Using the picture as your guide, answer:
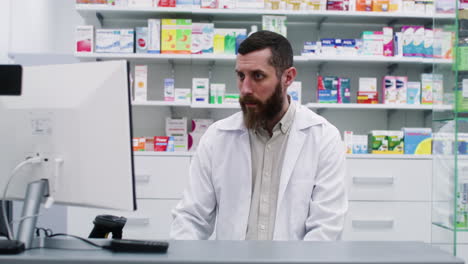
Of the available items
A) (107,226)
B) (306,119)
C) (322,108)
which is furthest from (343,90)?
(107,226)

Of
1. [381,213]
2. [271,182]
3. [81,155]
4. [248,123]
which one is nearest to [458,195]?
[271,182]

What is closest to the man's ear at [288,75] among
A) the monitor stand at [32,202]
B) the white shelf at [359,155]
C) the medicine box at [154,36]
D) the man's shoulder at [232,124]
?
the man's shoulder at [232,124]

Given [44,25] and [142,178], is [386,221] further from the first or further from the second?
[44,25]

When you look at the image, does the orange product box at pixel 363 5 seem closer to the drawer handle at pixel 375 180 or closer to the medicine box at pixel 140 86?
the drawer handle at pixel 375 180

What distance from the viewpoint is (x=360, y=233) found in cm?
343

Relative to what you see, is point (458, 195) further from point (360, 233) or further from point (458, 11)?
point (360, 233)

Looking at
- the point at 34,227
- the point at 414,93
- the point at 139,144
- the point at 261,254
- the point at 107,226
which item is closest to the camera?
the point at 261,254

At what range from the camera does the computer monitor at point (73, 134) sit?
1.12m

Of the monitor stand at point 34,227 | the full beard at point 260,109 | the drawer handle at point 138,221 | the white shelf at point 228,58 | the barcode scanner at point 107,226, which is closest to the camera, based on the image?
the monitor stand at point 34,227

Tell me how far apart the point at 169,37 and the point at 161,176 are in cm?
106

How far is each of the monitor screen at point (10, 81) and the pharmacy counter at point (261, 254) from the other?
0.41 metres

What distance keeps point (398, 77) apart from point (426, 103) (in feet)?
0.95

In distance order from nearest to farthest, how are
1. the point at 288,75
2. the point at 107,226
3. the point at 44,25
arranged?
the point at 107,226
the point at 288,75
the point at 44,25

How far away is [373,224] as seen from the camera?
11.2ft
